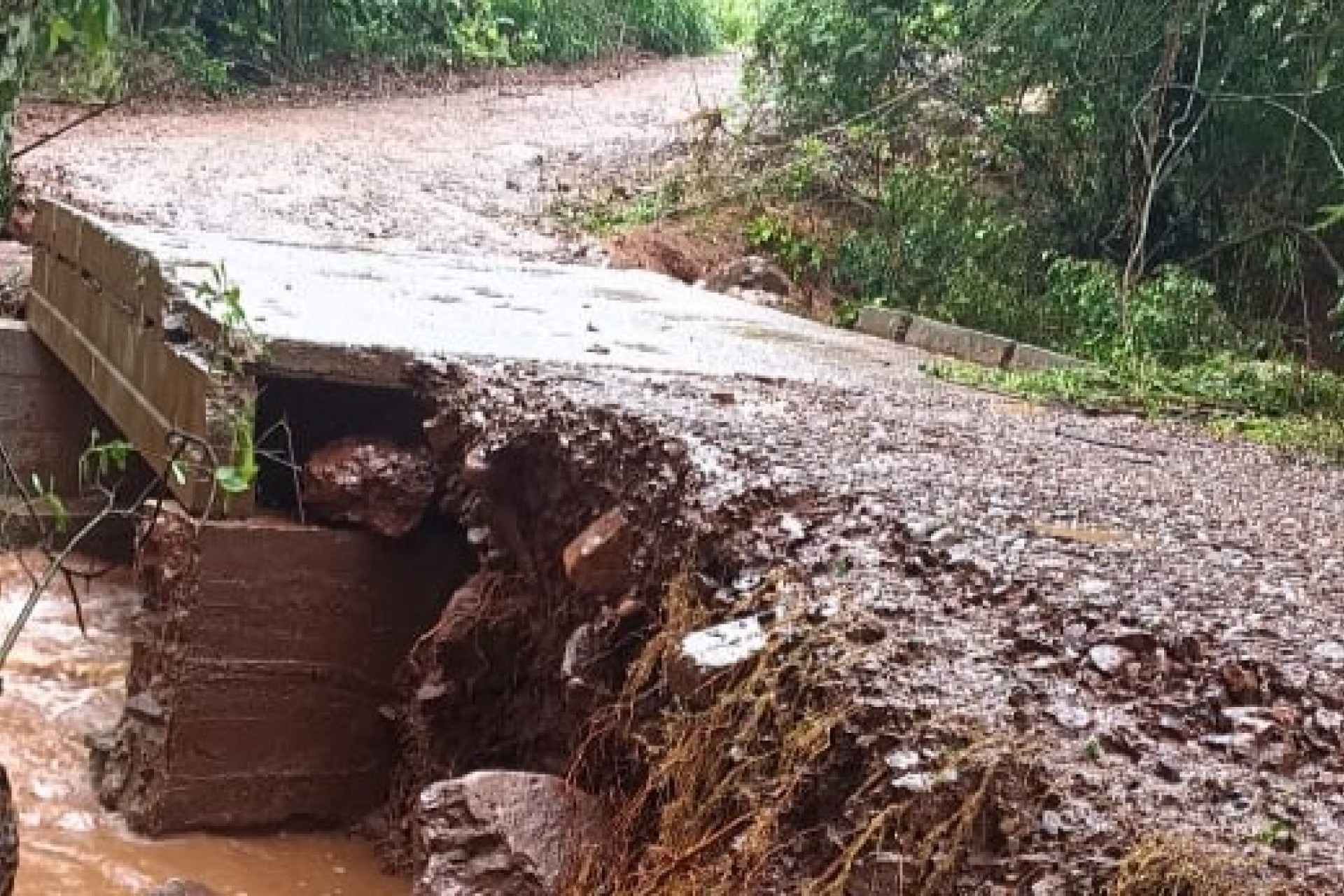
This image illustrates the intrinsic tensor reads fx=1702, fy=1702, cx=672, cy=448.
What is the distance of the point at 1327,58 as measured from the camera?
25.7 feet

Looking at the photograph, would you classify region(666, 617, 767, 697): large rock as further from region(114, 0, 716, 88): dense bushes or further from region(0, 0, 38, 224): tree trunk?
region(114, 0, 716, 88): dense bushes

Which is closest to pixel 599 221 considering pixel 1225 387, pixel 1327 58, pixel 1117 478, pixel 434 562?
pixel 1327 58

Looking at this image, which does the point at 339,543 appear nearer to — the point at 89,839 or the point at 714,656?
the point at 89,839

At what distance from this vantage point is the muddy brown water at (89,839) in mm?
4613

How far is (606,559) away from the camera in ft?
12.7

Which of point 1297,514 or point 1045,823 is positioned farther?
point 1297,514

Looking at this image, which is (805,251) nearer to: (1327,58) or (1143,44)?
(1143,44)

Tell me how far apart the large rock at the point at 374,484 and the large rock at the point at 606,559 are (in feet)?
3.44

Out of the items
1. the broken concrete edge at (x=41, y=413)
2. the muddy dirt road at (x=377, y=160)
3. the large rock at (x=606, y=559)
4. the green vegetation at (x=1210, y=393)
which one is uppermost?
the green vegetation at (x=1210, y=393)

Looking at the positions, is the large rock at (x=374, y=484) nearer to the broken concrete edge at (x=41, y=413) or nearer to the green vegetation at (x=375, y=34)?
the broken concrete edge at (x=41, y=413)

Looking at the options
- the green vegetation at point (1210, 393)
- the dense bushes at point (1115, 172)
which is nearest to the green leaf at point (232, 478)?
the green vegetation at point (1210, 393)

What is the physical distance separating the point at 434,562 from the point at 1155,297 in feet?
13.7

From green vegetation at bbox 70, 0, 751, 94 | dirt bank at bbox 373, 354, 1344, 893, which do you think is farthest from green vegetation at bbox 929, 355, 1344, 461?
green vegetation at bbox 70, 0, 751, 94

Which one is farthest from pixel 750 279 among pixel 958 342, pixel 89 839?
pixel 89 839
